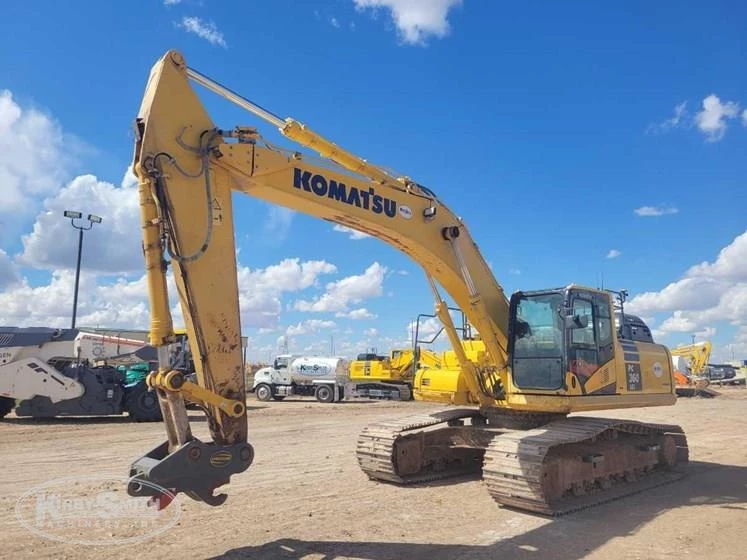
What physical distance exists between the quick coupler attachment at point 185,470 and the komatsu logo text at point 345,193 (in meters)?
3.09

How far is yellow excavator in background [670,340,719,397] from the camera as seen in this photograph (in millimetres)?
40812

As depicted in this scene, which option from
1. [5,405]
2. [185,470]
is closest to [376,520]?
[185,470]

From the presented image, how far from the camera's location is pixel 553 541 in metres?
7.11

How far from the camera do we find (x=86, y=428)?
17938 millimetres

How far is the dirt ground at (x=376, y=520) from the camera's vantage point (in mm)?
6574

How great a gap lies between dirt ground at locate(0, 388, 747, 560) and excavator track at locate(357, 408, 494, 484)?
0.34 metres

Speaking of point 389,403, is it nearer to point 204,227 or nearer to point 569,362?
point 569,362

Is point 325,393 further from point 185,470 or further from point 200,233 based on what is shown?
point 185,470

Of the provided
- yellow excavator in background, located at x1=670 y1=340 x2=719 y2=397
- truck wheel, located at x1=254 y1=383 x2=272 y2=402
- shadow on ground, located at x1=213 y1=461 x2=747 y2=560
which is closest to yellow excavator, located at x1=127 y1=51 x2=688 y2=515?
shadow on ground, located at x1=213 y1=461 x2=747 y2=560

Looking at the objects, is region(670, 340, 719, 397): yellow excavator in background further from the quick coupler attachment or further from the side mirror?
the quick coupler attachment

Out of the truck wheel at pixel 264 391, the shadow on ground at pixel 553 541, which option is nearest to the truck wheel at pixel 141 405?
the truck wheel at pixel 264 391

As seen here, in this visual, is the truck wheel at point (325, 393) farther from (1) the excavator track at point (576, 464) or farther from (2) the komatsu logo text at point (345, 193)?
(2) the komatsu logo text at point (345, 193)

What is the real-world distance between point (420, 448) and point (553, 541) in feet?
11.3

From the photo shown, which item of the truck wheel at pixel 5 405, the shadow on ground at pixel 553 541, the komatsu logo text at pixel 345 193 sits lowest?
the shadow on ground at pixel 553 541
